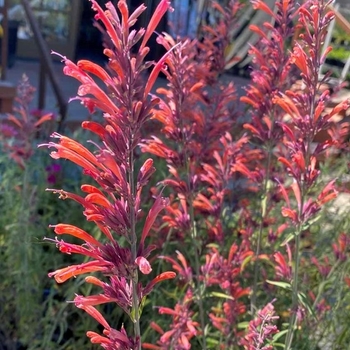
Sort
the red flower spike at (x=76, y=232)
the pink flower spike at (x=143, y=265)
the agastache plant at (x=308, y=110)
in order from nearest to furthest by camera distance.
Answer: the pink flower spike at (x=143, y=265)
the red flower spike at (x=76, y=232)
the agastache plant at (x=308, y=110)

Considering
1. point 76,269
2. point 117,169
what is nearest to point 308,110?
point 117,169

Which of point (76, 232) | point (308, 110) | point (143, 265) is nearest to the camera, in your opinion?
point (143, 265)

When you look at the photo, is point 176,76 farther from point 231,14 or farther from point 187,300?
point 231,14

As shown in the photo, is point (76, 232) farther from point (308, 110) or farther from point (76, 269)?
point (308, 110)

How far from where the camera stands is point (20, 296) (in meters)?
3.74

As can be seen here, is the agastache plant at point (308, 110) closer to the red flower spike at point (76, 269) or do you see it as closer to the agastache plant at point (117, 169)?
the agastache plant at point (117, 169)

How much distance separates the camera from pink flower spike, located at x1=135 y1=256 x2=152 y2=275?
4.77 feet

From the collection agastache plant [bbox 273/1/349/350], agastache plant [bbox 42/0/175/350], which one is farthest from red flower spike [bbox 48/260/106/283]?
agastache plant [bbox 273/1/349/350]

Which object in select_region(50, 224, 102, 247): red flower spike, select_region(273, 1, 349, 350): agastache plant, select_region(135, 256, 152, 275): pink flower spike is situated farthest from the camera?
select_region(273, 1, 349, 350): agastache plant

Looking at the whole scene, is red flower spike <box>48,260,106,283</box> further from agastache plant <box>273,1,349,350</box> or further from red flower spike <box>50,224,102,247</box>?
agastache plant <box>273,1,349,350</box>

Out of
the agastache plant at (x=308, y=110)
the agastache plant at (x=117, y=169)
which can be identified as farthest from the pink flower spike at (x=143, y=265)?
the agastache plant at (x=308, y=110)

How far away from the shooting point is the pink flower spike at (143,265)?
57.2 inches

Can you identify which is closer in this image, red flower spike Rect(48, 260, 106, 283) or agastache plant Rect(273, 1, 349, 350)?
red flower spike Rect(48, 260, 106, 283)

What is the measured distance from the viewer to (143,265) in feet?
4.83
